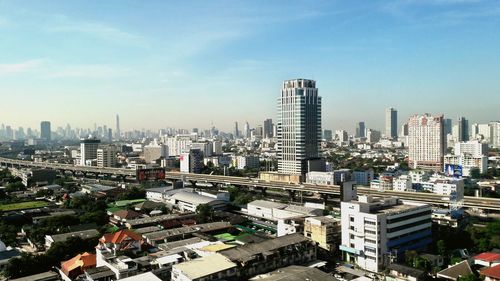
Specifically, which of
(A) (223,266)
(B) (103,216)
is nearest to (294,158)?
(B) (103,216)

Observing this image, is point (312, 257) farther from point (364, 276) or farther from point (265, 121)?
point (265, 121)

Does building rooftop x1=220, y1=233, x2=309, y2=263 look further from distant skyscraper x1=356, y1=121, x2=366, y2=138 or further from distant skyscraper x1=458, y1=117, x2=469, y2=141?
distant skyscraper x1=356, y1=121, x2=366, y2=138

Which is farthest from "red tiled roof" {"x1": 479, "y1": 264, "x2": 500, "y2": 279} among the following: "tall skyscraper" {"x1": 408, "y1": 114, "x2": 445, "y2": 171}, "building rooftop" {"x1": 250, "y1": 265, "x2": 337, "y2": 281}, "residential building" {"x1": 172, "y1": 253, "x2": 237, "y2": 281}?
"tall skyscraper" {"x1": 408, "y1": 114, "x2": 445, "y2": 171}

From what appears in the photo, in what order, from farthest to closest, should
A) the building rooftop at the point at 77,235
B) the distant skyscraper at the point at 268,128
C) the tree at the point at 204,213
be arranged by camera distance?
the distant skyscraper at the point at 268,128 < the tree at the point at 204,213 < the building rooftop at the point at 77,235

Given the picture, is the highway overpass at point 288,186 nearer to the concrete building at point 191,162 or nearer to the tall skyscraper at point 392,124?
the concrete building at point 191,162

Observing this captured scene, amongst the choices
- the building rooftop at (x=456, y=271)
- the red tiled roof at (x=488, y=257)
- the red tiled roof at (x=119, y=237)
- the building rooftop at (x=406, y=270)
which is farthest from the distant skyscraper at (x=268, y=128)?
the building rooftop at (x=456, y=271)

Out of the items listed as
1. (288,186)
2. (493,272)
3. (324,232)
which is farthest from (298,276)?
(288,186)
